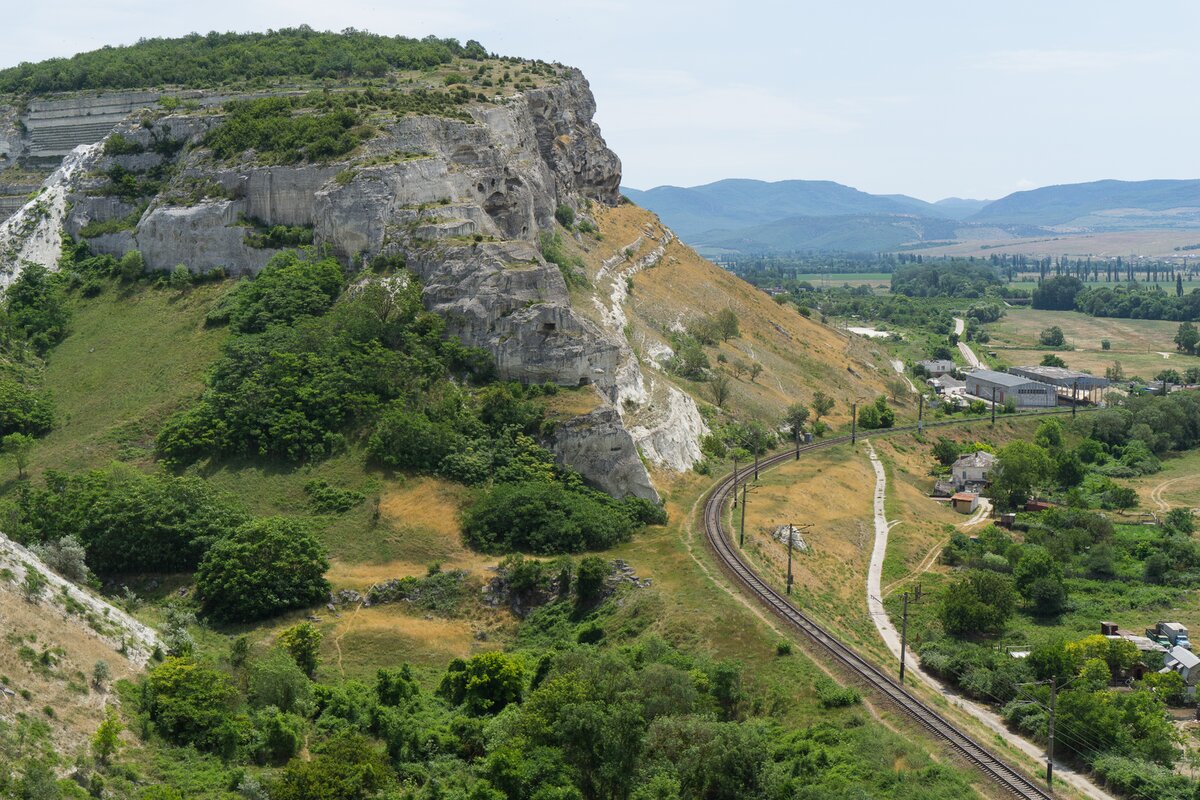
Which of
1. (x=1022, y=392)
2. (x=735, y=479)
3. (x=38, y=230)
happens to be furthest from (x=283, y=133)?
(x=1022, y=392)

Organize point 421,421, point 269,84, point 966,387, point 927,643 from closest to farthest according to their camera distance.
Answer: point 927,643
point 421,421
point 269,84
point 966,387

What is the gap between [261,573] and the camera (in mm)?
53281

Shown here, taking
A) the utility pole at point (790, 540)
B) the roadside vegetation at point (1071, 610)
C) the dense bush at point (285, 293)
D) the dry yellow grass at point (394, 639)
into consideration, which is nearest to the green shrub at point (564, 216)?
the dense bush at point (285, 293)

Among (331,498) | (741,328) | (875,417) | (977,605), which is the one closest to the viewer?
(977,605)

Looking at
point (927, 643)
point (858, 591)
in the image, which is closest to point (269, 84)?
point (858, 591)

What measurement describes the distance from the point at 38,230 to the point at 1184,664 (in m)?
74.7

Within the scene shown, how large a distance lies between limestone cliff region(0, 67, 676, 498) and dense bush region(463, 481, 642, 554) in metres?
3.92

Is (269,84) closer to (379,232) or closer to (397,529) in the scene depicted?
(379,232)

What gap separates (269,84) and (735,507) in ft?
176

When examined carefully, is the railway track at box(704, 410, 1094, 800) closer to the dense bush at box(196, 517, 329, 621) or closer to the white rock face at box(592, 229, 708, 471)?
the white rock face at box(592, 229, 708, 471)

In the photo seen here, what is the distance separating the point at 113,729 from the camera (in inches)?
1454

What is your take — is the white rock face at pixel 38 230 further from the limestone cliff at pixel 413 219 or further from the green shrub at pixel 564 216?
the green shrub at pixel 564 216

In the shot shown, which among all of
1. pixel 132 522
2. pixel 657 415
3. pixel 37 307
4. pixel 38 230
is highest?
pixel 38 230

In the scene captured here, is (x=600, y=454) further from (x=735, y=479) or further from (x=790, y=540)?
(x=735, y=479)
